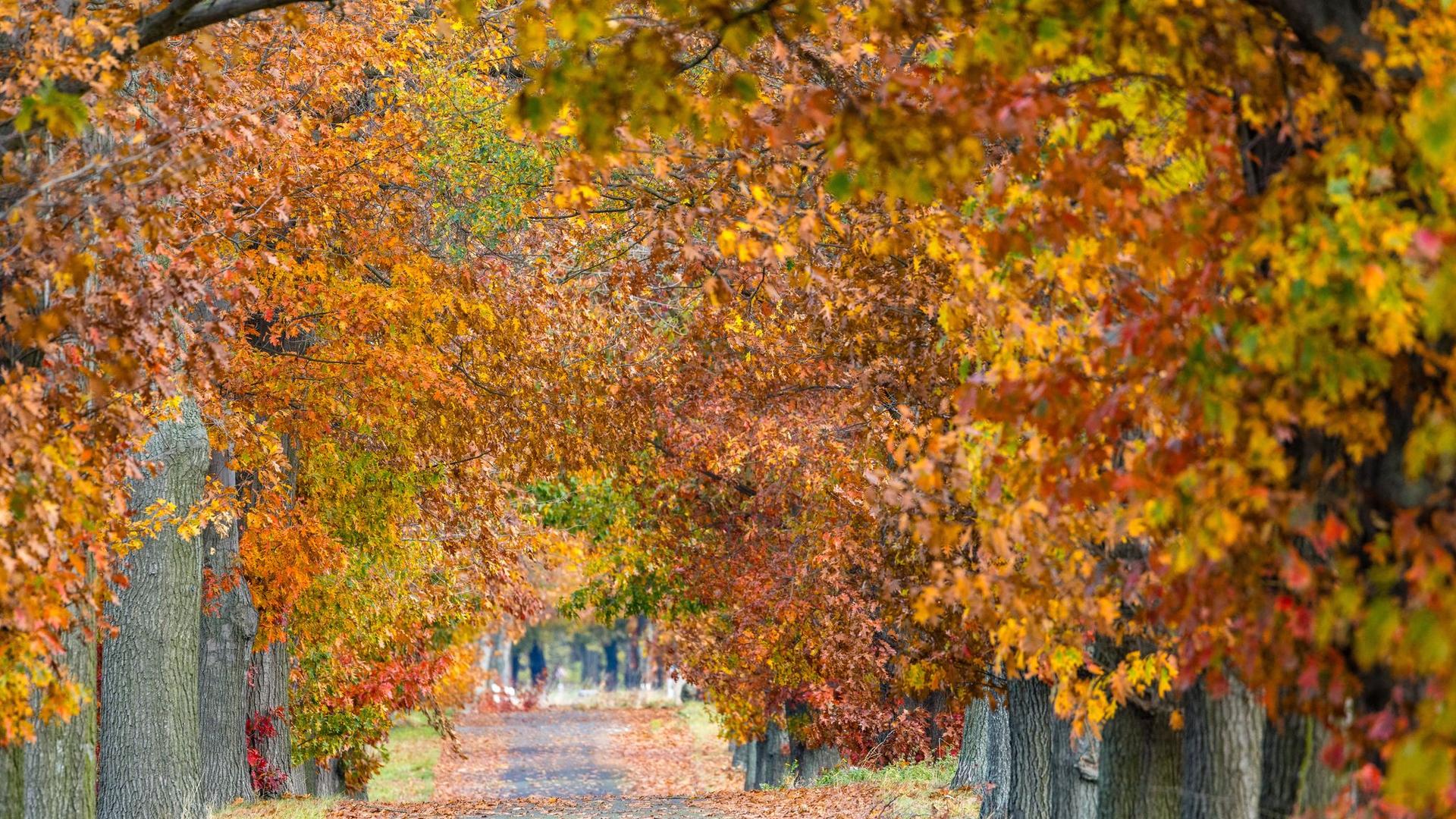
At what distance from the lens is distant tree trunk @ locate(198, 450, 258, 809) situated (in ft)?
61.4

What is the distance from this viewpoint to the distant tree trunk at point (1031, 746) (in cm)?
1316

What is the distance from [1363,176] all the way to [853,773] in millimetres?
19651

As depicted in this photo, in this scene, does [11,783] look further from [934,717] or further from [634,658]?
[634,658]

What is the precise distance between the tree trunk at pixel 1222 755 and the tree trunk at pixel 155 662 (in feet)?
34.5

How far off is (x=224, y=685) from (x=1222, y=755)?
45.6ft

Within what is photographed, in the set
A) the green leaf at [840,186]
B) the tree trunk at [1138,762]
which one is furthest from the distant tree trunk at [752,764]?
the green leaf at [840,186]

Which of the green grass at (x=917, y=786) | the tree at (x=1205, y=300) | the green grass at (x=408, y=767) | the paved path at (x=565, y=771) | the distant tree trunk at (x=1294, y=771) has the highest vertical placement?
the tree at (x=1205, y=300)

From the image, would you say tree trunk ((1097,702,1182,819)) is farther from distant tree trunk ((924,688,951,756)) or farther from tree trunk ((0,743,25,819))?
distant tree trunk ((924,688,951,756))

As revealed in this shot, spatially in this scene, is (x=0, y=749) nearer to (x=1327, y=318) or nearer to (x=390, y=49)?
(x=1327, y=318)

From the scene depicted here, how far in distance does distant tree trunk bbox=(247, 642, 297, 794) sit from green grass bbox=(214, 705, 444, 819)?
0.90 metres

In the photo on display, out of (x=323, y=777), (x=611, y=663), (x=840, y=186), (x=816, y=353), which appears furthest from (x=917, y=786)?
(x=611, y=663)

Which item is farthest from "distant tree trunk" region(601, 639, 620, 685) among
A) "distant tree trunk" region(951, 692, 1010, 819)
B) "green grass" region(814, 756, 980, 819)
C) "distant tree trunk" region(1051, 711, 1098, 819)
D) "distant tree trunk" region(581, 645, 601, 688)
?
"distant tree trunk" region(1051, 711, 1098, 819)

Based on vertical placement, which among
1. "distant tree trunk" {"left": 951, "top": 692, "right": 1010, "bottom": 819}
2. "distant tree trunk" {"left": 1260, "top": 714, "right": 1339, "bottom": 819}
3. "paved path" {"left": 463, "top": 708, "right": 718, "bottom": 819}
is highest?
"distant tree trunk" {"left": 1260, "top": 714, "right": 1339, "bottom": 819}

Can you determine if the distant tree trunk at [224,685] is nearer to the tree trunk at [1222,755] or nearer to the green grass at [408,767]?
the tree trunk at [1222,755]
